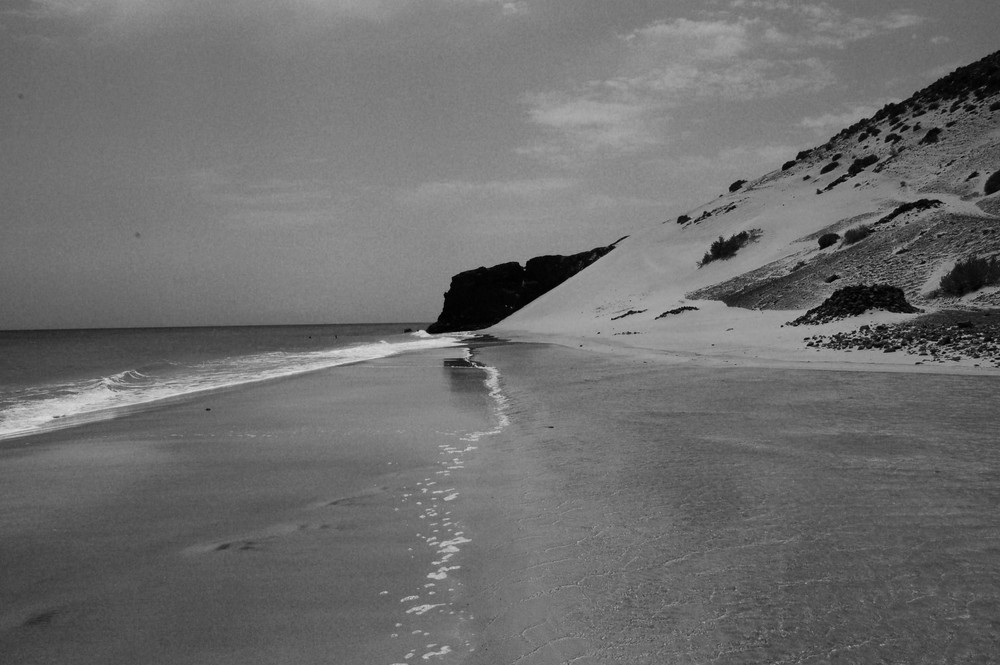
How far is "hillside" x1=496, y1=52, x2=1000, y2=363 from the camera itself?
1897 centimetres

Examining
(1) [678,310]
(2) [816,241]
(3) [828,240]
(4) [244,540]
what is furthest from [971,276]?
(4) [244,540]

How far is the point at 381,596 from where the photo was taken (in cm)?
294

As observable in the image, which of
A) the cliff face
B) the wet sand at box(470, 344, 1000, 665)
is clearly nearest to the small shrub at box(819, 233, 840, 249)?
the wet sand at box(470, 344, 1000, 665)

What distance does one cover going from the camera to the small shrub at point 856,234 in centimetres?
2488

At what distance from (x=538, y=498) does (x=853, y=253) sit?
23637 millimetres

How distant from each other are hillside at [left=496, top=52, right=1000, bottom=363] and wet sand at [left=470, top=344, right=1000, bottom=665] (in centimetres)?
→ 964

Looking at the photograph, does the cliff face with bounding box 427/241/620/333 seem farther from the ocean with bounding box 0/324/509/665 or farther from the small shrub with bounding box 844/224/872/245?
the ocean with bounding box 0/324/509/665

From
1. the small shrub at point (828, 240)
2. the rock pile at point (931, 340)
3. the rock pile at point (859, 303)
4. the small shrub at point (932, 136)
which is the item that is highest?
the small shrub at point (932, 136)

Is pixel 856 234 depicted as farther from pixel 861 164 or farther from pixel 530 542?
pixel 530 542

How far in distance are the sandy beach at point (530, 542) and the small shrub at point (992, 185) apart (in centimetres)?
2401

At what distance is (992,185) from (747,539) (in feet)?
101

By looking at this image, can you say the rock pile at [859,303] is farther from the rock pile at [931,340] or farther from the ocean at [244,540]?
the ocean at [244,540]

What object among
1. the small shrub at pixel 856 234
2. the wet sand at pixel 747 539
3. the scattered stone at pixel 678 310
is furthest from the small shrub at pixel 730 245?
the wet sand at pixel 747 539

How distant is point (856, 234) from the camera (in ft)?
82.2
